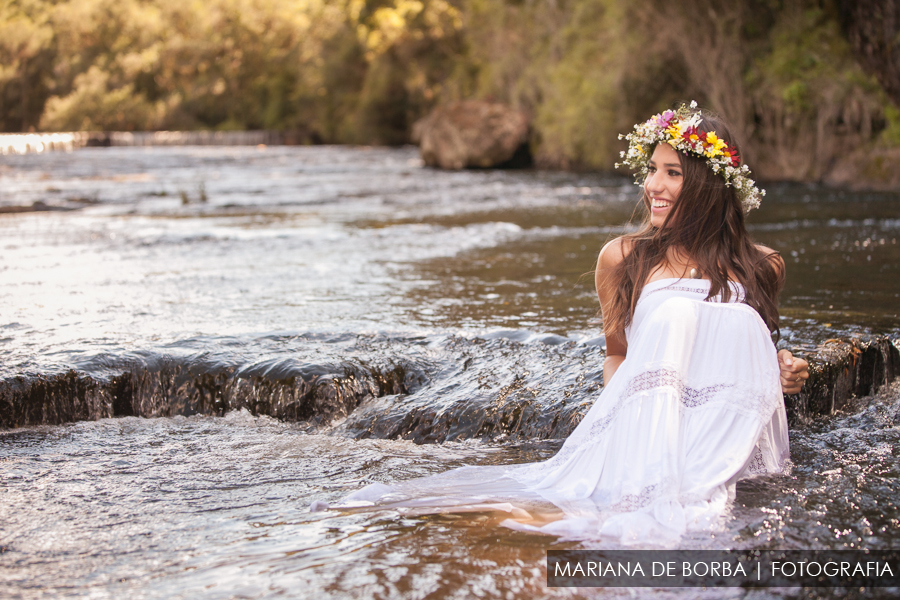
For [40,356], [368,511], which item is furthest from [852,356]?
[40,356]

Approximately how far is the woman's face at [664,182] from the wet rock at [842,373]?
1.61 m

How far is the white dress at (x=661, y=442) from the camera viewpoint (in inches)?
123

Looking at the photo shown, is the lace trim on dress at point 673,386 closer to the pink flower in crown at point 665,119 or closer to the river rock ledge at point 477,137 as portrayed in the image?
the pink flower in crown at point 665,119

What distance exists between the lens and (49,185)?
22047 millimetres

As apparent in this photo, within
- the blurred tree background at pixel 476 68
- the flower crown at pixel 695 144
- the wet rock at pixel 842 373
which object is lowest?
the wet rock at pixel 842 373

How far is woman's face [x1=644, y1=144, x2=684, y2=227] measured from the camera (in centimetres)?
369

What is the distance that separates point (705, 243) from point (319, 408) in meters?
2.55

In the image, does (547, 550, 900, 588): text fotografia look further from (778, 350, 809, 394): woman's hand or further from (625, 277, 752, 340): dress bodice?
(625, 277, 752, 340): dress bodice

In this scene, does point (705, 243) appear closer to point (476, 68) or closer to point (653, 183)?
point (653, 183)

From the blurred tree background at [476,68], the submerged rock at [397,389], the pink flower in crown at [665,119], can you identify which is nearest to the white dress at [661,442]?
the pink flower in crown at [665,119]

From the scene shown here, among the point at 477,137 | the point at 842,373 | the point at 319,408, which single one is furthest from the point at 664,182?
the point at 477,137

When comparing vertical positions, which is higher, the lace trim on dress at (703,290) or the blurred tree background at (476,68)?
the blurred tree background at (476,68)

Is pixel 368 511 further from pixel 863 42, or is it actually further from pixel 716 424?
pixel 863 42

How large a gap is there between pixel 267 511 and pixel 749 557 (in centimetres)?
192
